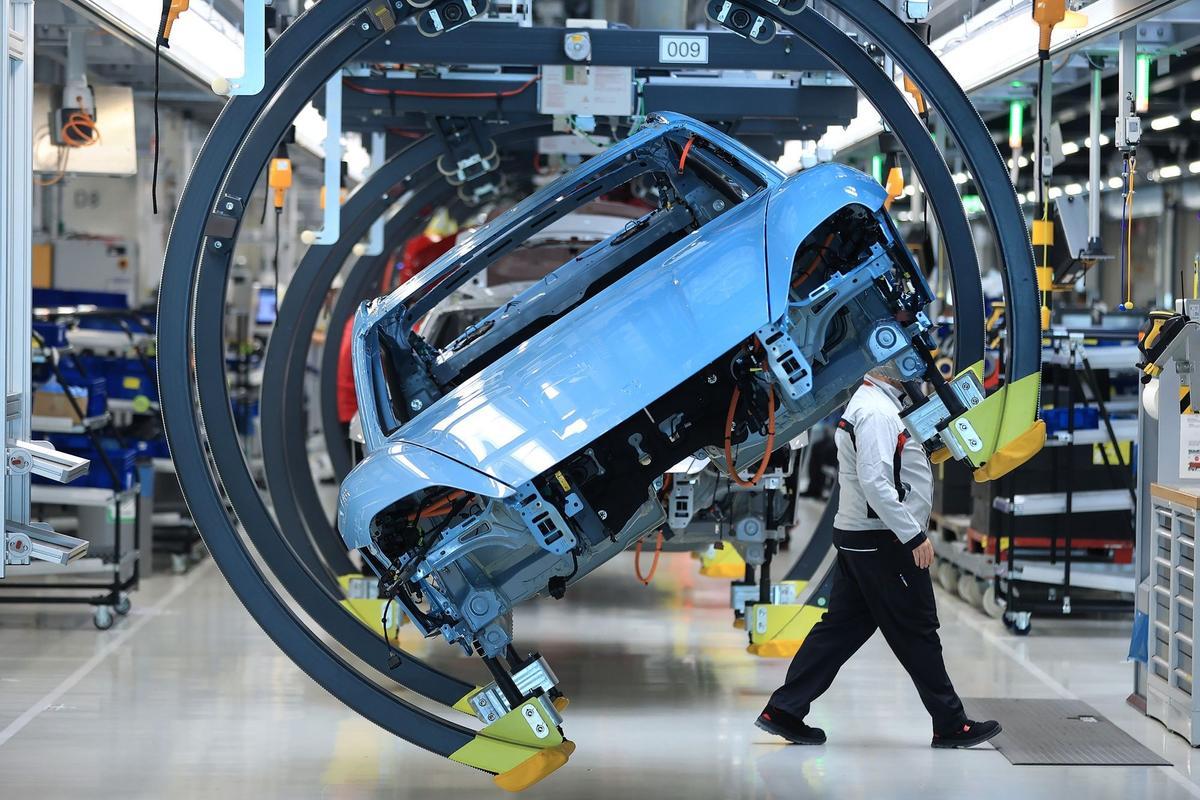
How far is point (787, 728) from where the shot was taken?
21.3 feet

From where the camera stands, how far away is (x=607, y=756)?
20.7ft

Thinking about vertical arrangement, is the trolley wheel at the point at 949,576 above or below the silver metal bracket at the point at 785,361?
below

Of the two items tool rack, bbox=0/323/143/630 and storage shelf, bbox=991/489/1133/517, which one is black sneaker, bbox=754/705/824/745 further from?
tool rack, bbox=0/323/143/630

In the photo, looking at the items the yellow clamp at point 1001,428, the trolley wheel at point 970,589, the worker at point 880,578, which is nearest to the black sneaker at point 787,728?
the worker at point 880,578

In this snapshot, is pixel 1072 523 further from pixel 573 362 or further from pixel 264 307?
pixel 264 307

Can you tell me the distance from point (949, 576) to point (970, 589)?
1.90ft

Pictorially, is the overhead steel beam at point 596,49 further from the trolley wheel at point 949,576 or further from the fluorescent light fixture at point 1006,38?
the trolley wheel at point 949,576

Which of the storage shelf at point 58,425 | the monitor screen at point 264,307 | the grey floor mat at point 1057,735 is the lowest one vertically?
the grey floor mat at point 1057,735

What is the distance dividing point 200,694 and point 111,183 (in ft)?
32.7

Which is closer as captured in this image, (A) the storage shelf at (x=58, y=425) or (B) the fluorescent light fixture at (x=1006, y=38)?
(B) the fluorescent light fixture at (x=1006, y=38)

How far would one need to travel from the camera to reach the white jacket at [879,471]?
20.2ft

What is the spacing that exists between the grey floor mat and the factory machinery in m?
1.86

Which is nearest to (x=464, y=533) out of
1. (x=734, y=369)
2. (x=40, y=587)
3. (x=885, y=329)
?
(x=734, y=369)

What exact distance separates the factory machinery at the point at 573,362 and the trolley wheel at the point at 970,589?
4348mm
